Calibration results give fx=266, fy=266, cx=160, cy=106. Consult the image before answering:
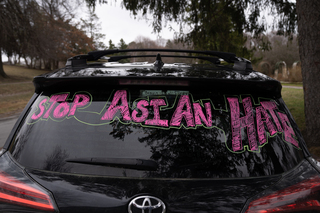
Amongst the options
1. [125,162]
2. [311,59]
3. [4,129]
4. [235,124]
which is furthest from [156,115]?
[4,129]

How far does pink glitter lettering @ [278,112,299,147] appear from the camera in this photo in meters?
A: 1.47

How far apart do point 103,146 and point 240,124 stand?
2.44 ft

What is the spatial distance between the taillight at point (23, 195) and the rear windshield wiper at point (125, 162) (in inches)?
9.0

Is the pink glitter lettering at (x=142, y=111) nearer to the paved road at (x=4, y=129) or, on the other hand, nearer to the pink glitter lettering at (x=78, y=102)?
the pink glitter lettering at (x=78, y=102)

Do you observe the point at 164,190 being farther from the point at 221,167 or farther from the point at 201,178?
the point at 221,167

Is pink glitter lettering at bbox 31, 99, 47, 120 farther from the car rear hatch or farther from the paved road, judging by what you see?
the paved road

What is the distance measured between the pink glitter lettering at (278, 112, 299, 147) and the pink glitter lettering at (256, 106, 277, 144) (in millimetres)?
78

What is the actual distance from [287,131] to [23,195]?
1406 mm

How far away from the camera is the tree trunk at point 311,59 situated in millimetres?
5070

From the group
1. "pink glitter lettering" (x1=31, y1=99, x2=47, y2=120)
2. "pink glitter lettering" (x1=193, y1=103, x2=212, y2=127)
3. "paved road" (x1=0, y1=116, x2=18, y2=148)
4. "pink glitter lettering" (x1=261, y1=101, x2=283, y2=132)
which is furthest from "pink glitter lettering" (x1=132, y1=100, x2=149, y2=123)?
"paved road" (x1=0, y1=116, x2=18, y2=148)

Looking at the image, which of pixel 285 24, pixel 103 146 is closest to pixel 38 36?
pixel 285 24

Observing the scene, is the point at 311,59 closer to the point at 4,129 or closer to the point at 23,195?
the point at 23,195

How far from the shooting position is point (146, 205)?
116 cm

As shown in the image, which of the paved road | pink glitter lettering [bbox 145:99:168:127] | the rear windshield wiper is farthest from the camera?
the paved road
